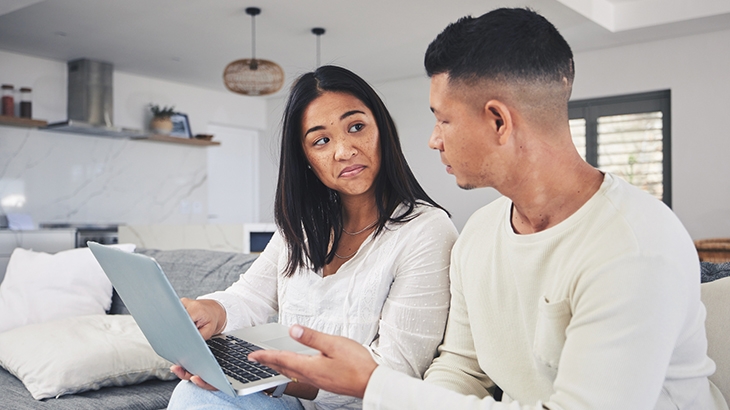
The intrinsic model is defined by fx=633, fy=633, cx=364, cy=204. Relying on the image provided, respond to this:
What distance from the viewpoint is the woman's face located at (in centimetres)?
139

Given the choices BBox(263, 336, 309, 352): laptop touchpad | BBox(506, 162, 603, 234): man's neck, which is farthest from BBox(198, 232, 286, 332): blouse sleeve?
BBox(506, 162, 603, 234): man's neck

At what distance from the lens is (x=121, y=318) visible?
217cm

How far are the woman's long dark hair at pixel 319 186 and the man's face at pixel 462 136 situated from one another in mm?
418

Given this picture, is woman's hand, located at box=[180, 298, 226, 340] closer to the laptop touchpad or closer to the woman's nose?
the laptop touchpad

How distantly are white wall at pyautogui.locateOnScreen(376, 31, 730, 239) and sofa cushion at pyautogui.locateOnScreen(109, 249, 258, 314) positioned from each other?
14.1 ft

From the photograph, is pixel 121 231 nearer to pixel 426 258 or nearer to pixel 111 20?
pixel 111 20

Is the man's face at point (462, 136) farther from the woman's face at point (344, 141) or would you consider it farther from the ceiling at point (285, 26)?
the ceiling at point (285, 26)

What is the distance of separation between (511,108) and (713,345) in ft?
1.96

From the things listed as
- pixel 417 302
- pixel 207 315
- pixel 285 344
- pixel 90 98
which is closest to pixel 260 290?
pixel 207 315

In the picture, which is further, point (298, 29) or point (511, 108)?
point (298, 29)

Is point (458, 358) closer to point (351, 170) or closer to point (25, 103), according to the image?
point (351, 170)

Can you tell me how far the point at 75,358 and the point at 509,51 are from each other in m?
1.47

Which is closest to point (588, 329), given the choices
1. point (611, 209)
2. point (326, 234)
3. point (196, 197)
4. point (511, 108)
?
point (611, 209)

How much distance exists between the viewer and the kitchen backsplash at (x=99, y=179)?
17.6 feet
